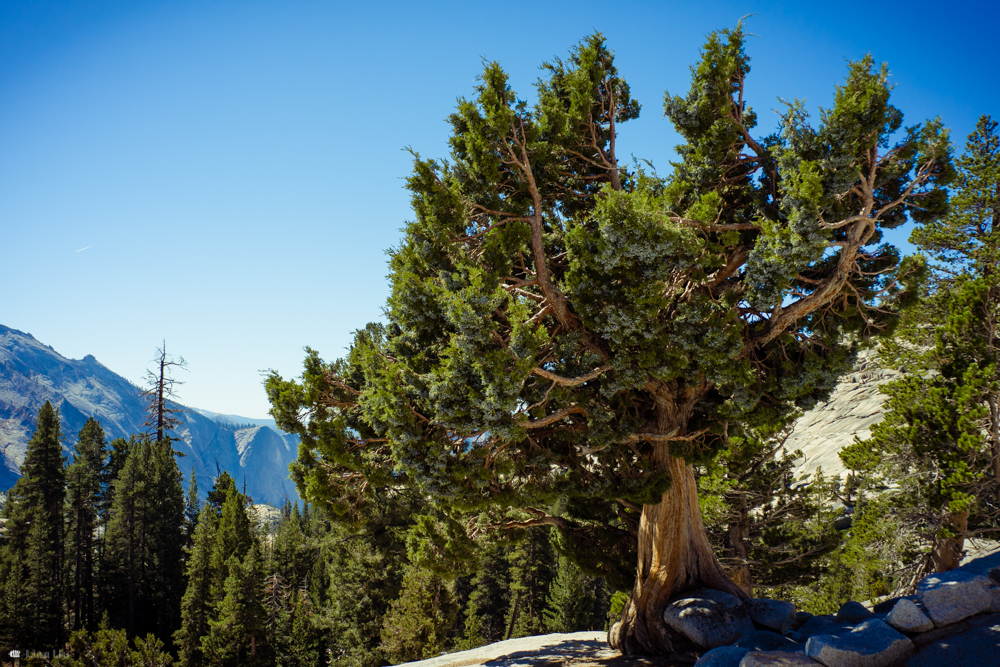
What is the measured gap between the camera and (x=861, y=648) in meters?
7.81

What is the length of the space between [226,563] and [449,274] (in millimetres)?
33477

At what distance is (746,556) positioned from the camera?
17500 millimetres

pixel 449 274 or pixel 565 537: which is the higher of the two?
pixel 449 274

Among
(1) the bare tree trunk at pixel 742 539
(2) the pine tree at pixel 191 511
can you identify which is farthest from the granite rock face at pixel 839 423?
(2) the pine tree at pixel 191 511

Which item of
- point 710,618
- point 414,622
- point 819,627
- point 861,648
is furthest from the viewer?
point 414,622

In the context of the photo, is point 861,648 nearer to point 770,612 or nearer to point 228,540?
point 770,612

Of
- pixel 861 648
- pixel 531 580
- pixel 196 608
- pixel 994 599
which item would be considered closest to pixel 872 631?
pixel 861 648

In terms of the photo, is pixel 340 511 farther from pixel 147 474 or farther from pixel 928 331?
pixel 147 474

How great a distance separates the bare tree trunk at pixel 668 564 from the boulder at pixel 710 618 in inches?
21.8

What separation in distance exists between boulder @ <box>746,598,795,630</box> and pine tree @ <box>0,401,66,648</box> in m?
40.6

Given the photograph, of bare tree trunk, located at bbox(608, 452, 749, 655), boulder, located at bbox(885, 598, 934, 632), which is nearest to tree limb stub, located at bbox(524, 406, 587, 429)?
bare tree trunk, located at bbox(608, 452, 749, 655)

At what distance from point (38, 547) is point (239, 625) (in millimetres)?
16545

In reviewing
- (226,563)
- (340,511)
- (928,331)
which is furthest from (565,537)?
(226,563)

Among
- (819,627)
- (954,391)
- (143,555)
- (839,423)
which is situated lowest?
(819,627)
